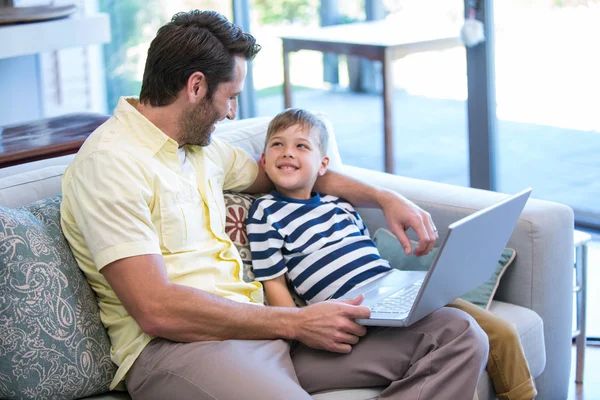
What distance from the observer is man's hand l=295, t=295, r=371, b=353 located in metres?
1.63

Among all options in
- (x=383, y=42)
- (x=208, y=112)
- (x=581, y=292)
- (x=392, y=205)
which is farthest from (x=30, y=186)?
(x=383, y=42)

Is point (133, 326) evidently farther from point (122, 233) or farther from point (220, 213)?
point (220, 213)

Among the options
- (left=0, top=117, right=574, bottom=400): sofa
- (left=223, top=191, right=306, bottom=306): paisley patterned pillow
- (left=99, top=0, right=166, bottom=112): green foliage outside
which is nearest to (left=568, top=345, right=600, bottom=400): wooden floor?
(left=0, top=117, right=574, bottom=400): sofa

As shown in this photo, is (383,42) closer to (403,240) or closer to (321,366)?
(403,240)

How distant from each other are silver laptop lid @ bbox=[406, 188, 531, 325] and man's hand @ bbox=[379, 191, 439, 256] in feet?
0.63

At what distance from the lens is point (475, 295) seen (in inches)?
78.7

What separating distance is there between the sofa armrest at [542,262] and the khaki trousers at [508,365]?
0.25 meters

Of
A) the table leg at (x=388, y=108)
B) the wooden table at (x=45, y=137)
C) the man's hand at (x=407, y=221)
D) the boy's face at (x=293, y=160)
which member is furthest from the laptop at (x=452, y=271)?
the table leg at (x=388, y=108)

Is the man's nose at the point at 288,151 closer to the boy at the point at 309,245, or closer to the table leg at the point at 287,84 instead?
the boy at the point at 309,245

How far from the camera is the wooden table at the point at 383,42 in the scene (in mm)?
3648

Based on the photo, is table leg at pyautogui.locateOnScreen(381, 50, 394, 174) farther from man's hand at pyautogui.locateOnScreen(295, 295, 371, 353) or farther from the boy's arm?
man's hand at pyautogui.locateOnScreen(295, 295, 371, 353)

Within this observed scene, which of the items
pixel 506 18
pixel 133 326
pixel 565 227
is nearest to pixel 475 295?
pixel 565 227

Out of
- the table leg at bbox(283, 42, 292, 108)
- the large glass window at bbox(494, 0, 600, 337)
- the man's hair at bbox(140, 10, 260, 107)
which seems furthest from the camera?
the table leg at bbox(283, 42, 292, 108)

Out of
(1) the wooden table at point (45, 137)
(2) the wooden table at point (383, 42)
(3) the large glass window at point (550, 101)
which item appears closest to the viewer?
(1) the wooden table at point (45, 137)
